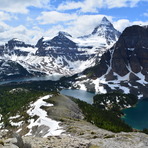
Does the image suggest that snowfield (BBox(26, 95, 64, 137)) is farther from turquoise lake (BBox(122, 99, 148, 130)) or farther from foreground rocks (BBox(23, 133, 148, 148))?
turquoise lake (BBox(122, 99, 148, 130))

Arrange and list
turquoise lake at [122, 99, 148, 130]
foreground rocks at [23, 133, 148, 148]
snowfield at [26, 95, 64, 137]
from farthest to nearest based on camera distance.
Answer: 1. turquoise lake at [122, 99, 148, 130]
2. snowfield at [26, 95, 64, 137]
3. foreground rocks at [23, 133, 148, 148]

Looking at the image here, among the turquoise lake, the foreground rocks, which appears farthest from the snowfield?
the turquoise lake

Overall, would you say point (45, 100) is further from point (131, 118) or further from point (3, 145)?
point (3, 145)

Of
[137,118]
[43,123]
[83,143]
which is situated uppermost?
[83,143]

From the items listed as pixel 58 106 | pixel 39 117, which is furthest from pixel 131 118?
pixel 39 117

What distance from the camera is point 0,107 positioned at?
607ft

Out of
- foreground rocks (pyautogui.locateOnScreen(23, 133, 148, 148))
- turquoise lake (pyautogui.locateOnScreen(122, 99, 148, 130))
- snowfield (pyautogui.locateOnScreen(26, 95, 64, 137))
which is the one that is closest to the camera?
foreground rocks (pyautogui.locateOnScreen(23, 133, 148, 148))

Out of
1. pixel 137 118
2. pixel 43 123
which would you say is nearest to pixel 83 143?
pixel 43 123

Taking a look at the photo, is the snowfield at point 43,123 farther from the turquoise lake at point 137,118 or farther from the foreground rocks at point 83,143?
the turquoise lake at point 137,118

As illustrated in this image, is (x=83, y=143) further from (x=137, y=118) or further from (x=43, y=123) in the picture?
(x=137, y=118)

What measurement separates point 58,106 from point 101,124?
26.6 meters

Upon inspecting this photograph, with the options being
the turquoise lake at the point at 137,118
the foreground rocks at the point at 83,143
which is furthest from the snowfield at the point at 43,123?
the turquoise lake at the point at 137,118

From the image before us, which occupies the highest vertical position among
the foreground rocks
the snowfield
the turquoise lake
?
the foreground rocks

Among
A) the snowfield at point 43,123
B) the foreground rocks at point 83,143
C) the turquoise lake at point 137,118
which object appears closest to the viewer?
the foreground rocks at point 83,143
